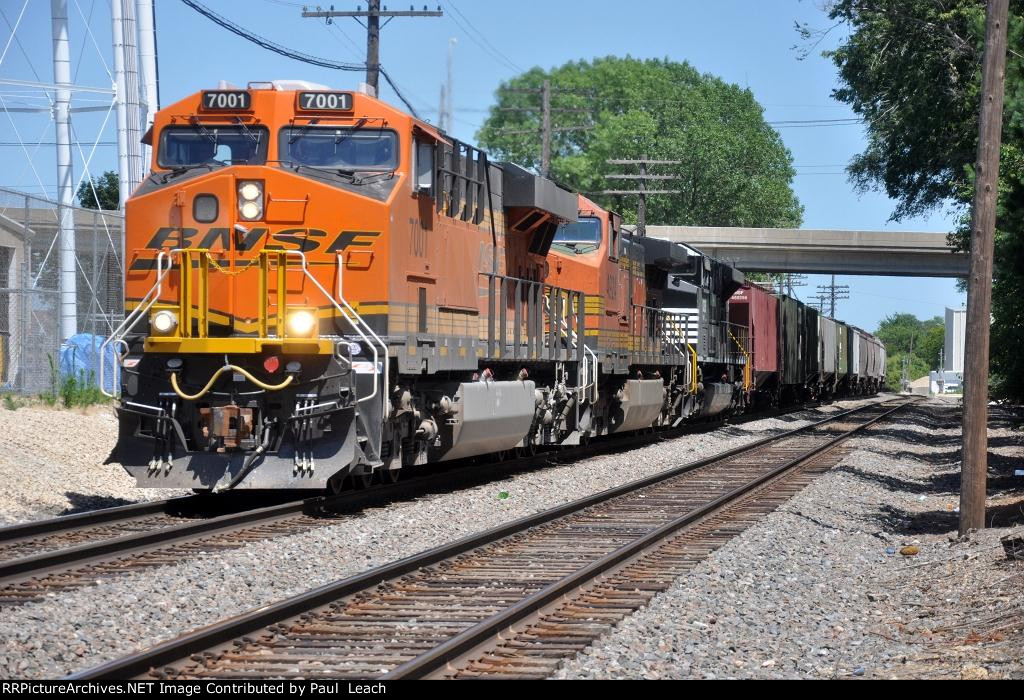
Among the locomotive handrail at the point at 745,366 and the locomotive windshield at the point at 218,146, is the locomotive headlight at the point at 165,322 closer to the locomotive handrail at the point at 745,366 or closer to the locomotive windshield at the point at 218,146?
the locomotive windshield at the point at 218,146

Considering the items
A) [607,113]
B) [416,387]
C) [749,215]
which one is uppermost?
[607,113]

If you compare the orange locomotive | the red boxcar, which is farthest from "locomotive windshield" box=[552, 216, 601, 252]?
the red boxcar

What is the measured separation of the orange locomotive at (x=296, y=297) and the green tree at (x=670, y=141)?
53664 mm

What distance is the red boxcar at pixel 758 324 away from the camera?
3153 cm

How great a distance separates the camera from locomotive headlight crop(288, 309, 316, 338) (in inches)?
426

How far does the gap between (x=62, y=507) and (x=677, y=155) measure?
6157cm

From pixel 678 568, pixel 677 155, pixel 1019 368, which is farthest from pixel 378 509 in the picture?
pixel 677 155

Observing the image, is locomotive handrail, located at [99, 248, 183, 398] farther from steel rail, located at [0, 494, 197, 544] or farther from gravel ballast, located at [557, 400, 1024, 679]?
gravel ballast, located at [557, 400, 1024, 679]

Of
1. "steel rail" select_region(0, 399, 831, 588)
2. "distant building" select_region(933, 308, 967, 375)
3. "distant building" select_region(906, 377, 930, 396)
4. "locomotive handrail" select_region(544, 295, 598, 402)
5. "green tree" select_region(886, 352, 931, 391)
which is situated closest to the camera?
"steel rail" select_region(0, 399, 831, 588)

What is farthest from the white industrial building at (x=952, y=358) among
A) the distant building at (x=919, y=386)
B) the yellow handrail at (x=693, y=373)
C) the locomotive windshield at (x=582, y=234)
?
the locomotive windshield at (x=582, y=234)

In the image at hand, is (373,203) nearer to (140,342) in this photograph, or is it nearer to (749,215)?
(140,342)

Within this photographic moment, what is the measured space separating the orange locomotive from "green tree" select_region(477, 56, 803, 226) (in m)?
53.7

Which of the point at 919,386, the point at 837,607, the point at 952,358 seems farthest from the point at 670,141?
the point at 837,607

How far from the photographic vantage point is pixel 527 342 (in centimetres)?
1577
